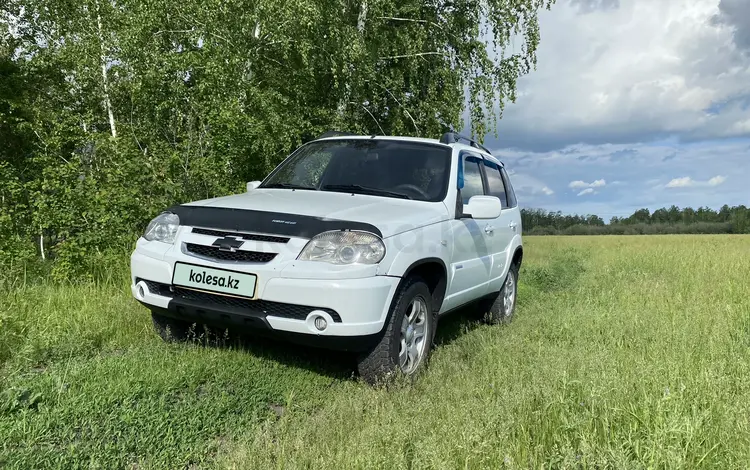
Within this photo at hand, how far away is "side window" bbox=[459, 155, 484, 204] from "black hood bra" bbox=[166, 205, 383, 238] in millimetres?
1700

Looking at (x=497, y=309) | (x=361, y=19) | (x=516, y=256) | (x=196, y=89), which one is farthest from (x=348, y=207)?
(x=361, y=19)

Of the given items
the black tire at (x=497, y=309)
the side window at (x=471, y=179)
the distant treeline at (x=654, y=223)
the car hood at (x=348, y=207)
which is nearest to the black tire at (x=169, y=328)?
the car hood at (x=348, y=207)

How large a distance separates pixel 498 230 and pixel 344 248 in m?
2.75

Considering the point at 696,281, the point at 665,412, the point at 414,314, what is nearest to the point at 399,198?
the point at 414,314

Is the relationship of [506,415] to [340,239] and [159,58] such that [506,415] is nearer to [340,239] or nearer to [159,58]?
[340,239]

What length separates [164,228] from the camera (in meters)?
3.84

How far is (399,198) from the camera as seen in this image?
4238mm

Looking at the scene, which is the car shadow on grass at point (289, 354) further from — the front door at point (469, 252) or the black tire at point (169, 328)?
the front door at point (469, 252)

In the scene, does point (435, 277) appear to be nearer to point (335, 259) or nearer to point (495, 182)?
point (335, 259)

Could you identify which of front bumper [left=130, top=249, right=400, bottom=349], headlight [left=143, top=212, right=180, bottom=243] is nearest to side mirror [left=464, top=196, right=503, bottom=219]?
front bumper [left=130, top=249, right=400, bottom=349]

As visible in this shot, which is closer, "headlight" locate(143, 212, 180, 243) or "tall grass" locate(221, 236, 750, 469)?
"tall grass" locate(221, 236, 750, 469)

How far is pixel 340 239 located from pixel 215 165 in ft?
19.4

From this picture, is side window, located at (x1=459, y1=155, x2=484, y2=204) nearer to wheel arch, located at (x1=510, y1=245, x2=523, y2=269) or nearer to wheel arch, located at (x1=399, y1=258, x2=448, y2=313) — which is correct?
wheel arch, located at (x1=399, y1=258, x2=448, y2=313)

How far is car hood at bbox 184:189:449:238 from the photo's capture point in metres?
3.46
